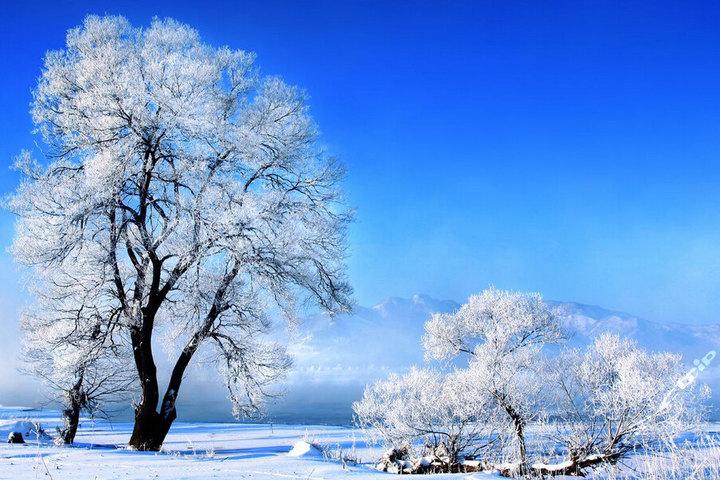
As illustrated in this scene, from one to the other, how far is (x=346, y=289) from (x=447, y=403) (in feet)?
16.1

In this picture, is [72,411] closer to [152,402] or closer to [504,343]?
[152,402]

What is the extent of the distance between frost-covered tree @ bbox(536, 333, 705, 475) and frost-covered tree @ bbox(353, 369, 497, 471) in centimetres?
235

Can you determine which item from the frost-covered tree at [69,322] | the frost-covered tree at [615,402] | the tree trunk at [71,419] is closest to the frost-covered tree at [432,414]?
the frost-covered tree at [615,402]

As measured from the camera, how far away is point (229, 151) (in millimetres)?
12891

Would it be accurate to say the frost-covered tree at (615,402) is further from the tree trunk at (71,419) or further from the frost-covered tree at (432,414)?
the tree trunk at (71,419)

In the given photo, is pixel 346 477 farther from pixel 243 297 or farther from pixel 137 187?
pixel 137 187

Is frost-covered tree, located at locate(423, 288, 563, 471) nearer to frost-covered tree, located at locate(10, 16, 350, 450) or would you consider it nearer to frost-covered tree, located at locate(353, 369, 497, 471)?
frost-covered tree, located at locate(353, 369, 497, 471)

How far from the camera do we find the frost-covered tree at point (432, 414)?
1580cm

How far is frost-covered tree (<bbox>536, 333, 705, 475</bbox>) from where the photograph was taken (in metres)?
13.4

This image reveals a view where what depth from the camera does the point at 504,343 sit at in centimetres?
1938

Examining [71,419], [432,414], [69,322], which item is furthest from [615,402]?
[71,419]

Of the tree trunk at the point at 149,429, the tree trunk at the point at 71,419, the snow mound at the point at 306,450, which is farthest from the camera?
the tree trunk at the point at 71,419

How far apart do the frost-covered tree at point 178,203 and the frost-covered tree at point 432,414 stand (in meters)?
4.30

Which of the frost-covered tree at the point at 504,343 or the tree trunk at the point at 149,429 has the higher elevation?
the frost-covered tree at the point at 504,343
